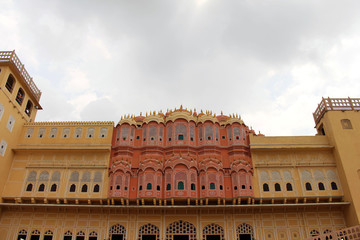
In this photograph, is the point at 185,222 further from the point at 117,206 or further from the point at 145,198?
the point at 117,206

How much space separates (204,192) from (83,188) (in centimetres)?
991

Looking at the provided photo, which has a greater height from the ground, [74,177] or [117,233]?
[74,177]

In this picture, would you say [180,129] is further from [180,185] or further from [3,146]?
[3,146]

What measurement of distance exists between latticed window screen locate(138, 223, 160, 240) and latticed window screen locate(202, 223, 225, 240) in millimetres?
3569

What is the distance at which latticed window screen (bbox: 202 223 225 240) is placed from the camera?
22203 millimetres

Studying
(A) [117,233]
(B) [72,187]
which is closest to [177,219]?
Result: (A) [117,233]

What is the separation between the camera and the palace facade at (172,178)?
2250 centimetres

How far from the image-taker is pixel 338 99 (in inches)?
1053

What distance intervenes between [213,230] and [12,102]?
67.4ft

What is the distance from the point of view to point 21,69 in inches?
1088

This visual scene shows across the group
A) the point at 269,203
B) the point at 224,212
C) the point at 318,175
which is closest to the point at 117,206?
the point at 224,212

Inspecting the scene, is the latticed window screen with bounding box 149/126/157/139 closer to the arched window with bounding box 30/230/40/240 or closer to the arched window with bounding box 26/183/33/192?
the arched window with bounding box 26/183/33/192

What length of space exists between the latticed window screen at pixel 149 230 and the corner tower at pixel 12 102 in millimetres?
12070

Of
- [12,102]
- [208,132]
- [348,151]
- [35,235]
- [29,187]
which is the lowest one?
[35,235]
